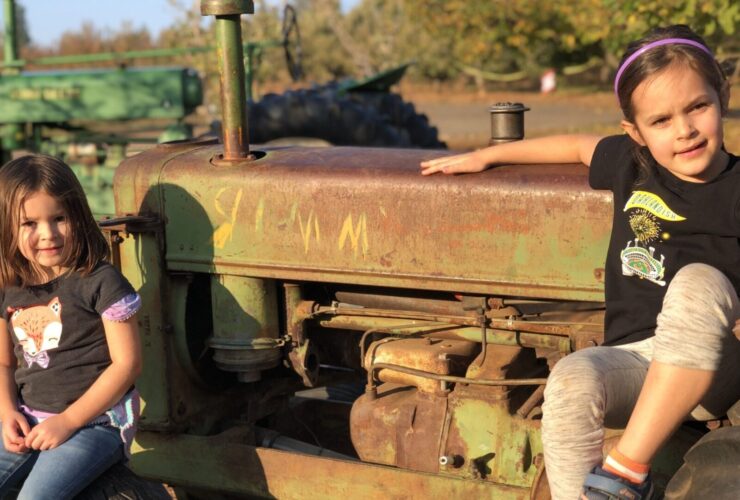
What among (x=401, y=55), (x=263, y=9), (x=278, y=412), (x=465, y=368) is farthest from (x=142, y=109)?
(x=401, y=55)

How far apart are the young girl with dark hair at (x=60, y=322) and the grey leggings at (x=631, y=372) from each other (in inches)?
49.0

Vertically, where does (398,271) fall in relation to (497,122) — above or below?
below

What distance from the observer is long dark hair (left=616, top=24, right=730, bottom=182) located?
262 centimetres

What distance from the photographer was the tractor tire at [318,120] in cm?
814

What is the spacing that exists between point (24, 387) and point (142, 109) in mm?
7819

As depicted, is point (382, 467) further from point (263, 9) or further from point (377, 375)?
point (263, 9)

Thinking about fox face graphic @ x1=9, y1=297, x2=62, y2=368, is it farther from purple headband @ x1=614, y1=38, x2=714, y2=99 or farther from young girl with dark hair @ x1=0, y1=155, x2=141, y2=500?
purple headband @ x1=614, y1=38, x2=714, y2=99

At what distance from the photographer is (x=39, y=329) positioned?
3203 millimetres

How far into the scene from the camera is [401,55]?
3262 cm

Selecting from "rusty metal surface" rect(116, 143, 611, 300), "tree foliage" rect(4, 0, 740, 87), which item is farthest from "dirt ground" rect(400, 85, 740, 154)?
"rusty metal surface" rect(116, 143, 611, 300)

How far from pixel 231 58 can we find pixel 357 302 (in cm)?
83

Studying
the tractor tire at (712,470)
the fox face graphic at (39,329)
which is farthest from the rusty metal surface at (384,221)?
the tractor tire at (712,470)

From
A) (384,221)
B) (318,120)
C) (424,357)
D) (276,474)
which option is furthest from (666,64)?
(318,120)

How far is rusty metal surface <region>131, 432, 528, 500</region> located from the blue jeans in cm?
44
